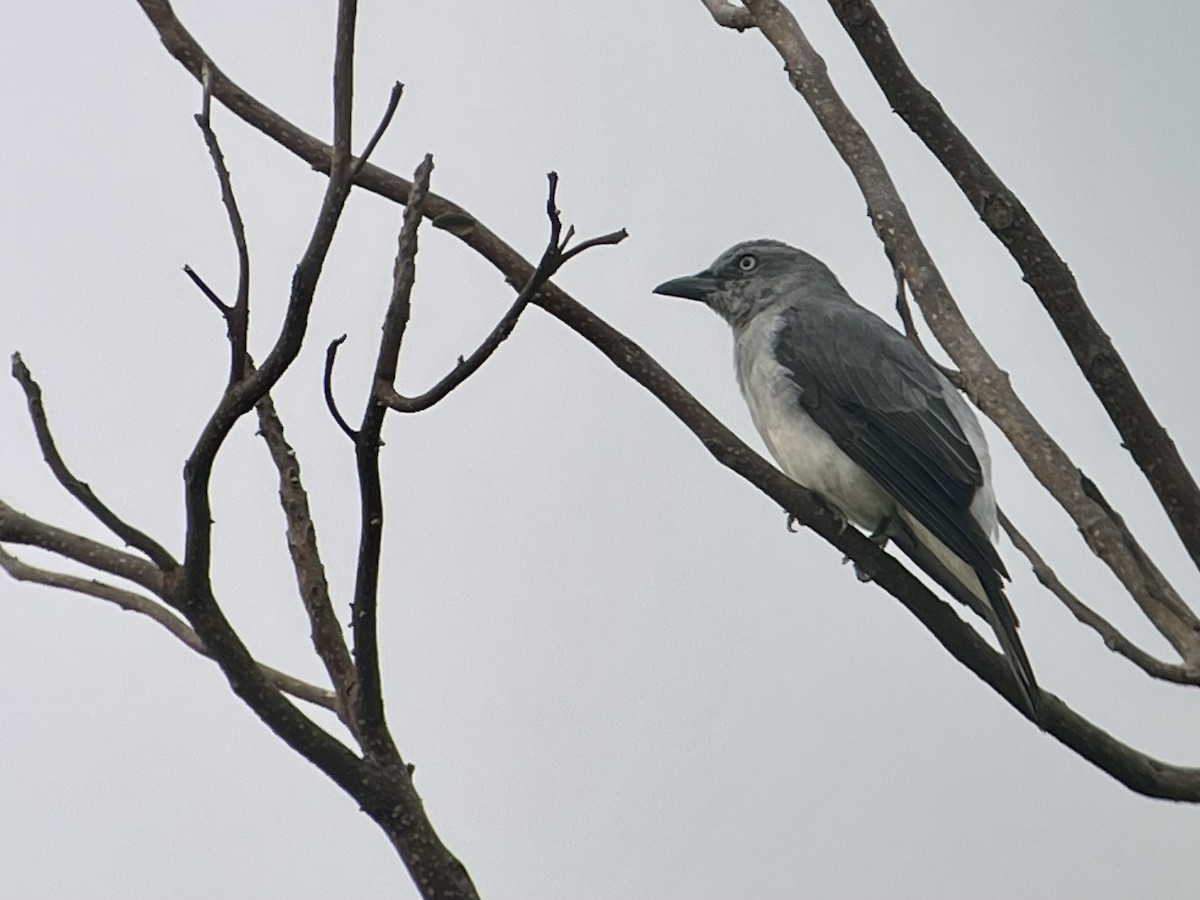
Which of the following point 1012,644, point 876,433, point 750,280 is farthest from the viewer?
point 750,280

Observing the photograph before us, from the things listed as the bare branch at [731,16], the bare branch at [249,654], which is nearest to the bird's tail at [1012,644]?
the bare branch at [249,654]

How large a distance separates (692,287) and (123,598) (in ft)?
14.1

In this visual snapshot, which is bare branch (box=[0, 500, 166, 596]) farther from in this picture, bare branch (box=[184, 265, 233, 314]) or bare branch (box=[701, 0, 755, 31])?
bare branch (box=[701, 0, 755, 31])

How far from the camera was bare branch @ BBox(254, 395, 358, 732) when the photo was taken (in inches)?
168

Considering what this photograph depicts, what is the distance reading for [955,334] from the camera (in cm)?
508

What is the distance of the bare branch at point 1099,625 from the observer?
162 inches

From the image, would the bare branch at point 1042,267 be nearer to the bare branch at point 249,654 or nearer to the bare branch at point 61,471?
the bare branch at point 249,654

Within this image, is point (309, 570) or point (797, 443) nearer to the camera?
point (309, 570)

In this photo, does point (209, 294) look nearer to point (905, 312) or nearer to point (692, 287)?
point (905, 312)

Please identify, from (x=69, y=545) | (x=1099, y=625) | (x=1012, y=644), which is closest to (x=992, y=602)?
(x=1012, y=644)

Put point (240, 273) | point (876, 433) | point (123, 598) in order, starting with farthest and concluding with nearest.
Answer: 1. point (876, 433)
2. point (123, 598)
3. point (240, 273)

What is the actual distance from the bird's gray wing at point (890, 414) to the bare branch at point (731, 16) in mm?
1456

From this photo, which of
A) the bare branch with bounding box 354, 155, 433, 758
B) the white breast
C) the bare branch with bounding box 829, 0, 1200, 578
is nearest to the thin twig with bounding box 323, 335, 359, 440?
the bare branch with bounding box 354, 155, 433, 758

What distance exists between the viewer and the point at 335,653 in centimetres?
431
